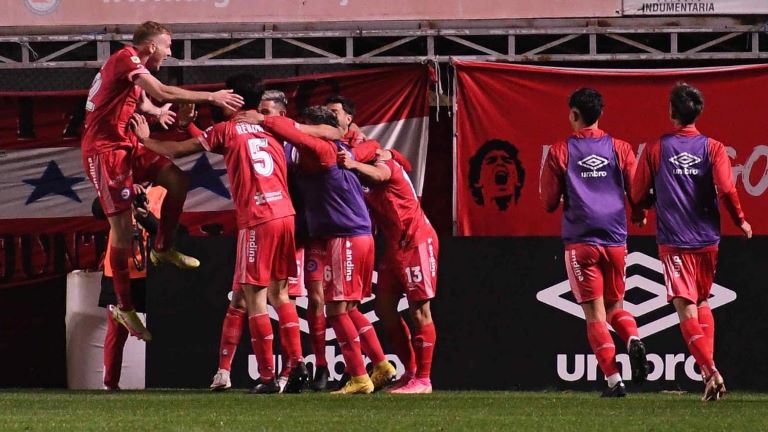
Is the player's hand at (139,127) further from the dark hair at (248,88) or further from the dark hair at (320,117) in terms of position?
the dark hair at (320,117)

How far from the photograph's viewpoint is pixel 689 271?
884cm

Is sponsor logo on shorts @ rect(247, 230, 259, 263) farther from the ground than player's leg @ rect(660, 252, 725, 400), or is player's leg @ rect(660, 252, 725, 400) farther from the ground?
sponsor logo on shorts @ rect(247, 230, 259, 263)

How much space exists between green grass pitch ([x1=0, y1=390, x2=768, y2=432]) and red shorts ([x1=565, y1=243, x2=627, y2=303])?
0.68 meters

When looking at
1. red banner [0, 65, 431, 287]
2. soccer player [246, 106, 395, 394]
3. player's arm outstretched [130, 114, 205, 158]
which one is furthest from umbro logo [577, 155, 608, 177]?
red banner [0, 65, 431, 287]

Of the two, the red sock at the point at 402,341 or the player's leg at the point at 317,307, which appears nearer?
the player's leg at the point at 317,307

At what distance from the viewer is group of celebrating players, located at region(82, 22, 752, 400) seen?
888 centimetres

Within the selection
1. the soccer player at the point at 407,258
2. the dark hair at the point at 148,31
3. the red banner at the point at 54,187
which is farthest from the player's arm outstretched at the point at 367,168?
the red banner at the point at 54,187

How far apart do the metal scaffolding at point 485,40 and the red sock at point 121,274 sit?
3267 mm

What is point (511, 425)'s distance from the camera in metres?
6.92

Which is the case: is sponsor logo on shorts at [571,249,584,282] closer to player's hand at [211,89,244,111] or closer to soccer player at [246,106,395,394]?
soccer player at [246,106,395,394]

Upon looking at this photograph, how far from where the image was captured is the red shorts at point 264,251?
9.16 m

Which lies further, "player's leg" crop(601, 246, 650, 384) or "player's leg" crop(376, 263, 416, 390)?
"player's leg" crop(376, 263, 416, 390)

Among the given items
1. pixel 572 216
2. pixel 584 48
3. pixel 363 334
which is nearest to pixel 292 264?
pixel 363 334

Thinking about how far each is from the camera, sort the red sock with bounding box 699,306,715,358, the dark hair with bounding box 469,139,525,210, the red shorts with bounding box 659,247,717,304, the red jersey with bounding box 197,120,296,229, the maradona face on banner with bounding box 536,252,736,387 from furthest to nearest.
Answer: the dark hair with bounding box 469,139,525,210, the maradona face on banner with bounding box 536,252,736,387, the red jersey with bounding box 197,120,296,229, the red sock with bounding box 699,306,715,358, the red shorts with bounding box 659,247,717,304
